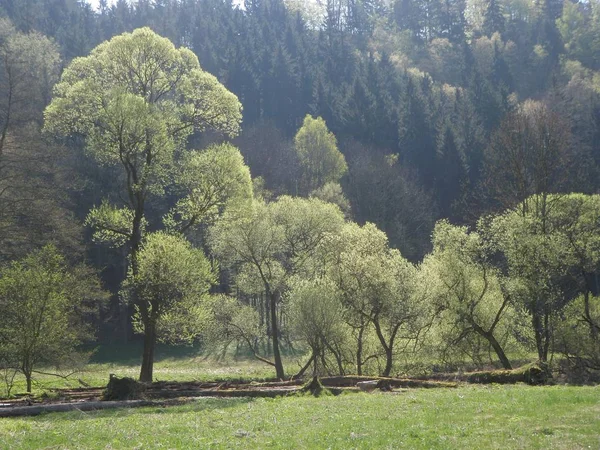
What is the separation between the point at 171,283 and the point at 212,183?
566 centimetres

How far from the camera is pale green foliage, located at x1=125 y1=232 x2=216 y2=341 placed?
3114cm

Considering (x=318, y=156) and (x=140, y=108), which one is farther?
(x=318, y=156)

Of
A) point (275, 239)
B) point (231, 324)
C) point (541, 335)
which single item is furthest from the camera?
point (231, 324)

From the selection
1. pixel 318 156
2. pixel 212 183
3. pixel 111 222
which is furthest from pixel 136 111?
pixel 318 156

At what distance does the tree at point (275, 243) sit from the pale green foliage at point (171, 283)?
28.6ft

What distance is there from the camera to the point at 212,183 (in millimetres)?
32531

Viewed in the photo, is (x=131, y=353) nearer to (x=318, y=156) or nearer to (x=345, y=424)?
(x=318, y=156)

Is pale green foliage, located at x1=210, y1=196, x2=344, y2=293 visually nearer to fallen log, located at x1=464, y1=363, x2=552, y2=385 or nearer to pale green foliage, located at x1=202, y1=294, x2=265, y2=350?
pale green foliage, located at x1=202, y1=294, x2=265, y2=350

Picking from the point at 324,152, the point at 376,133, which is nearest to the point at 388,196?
A: the point at 324,152

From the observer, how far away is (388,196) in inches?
3442

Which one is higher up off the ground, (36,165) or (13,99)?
(13,99)

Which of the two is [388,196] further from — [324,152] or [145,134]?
[145,134]

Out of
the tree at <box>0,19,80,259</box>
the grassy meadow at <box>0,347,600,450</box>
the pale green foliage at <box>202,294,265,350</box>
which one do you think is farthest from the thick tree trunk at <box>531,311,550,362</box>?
the tree at <box>0,19,80,259</box>

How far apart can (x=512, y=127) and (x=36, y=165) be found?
3354cm
